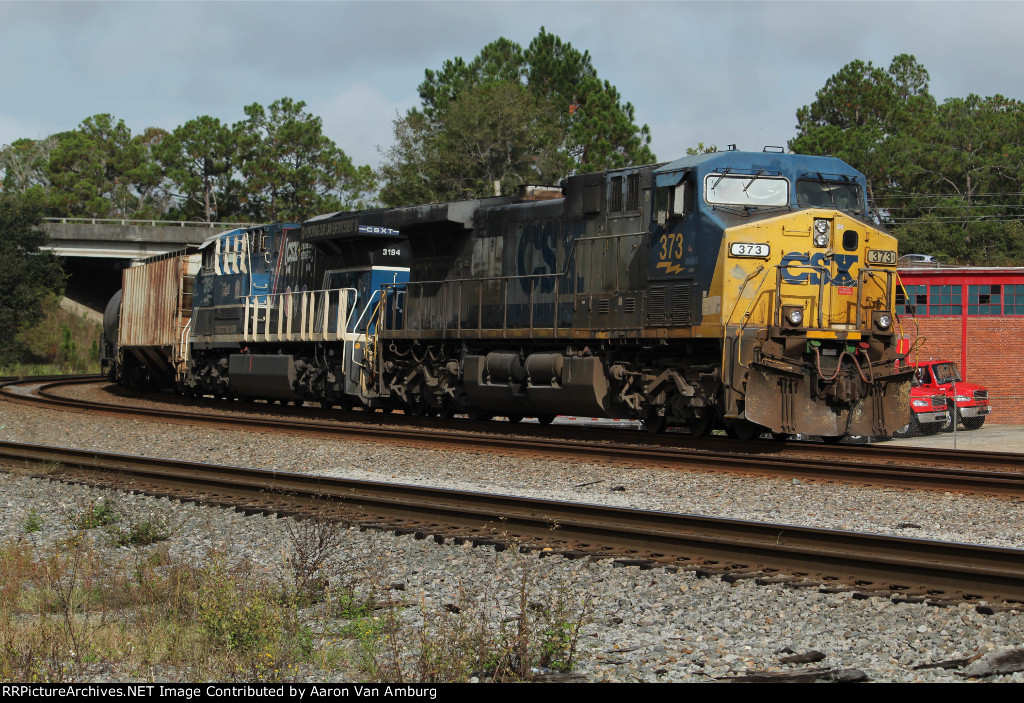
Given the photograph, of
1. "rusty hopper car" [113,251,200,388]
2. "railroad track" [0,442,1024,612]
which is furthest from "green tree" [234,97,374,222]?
"railroad track" [0,442,1024,612]

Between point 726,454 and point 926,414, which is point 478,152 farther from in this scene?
point 726,454

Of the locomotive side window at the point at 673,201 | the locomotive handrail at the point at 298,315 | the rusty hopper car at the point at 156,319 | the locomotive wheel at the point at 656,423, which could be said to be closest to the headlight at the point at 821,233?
the locomotive side window at the point at 673,201

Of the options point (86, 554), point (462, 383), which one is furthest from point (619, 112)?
point (86, 554)

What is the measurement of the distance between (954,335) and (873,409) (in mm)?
20473

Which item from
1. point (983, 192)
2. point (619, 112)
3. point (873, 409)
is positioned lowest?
point (873, 409)

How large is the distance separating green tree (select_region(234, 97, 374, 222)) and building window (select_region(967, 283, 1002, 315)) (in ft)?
148

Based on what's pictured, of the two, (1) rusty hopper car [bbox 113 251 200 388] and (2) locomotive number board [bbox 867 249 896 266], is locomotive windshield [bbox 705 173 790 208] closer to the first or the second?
Answer: (2) locomotive number board [bbox 867 249 896 266]

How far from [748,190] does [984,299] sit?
21.4 metres

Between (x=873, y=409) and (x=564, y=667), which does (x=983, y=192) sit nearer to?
(x=873, y=409)

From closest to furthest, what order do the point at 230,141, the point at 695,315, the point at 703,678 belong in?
the point at 703,678
the point at 695,315
the point at 230,141

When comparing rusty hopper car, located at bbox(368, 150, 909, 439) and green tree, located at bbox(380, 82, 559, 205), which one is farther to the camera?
green tree, located at bbox(380, 82, 559, 205)

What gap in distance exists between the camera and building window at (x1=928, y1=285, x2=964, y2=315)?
1200 inches

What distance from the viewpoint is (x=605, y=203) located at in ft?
44.4

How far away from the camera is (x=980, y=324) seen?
1190 inches
